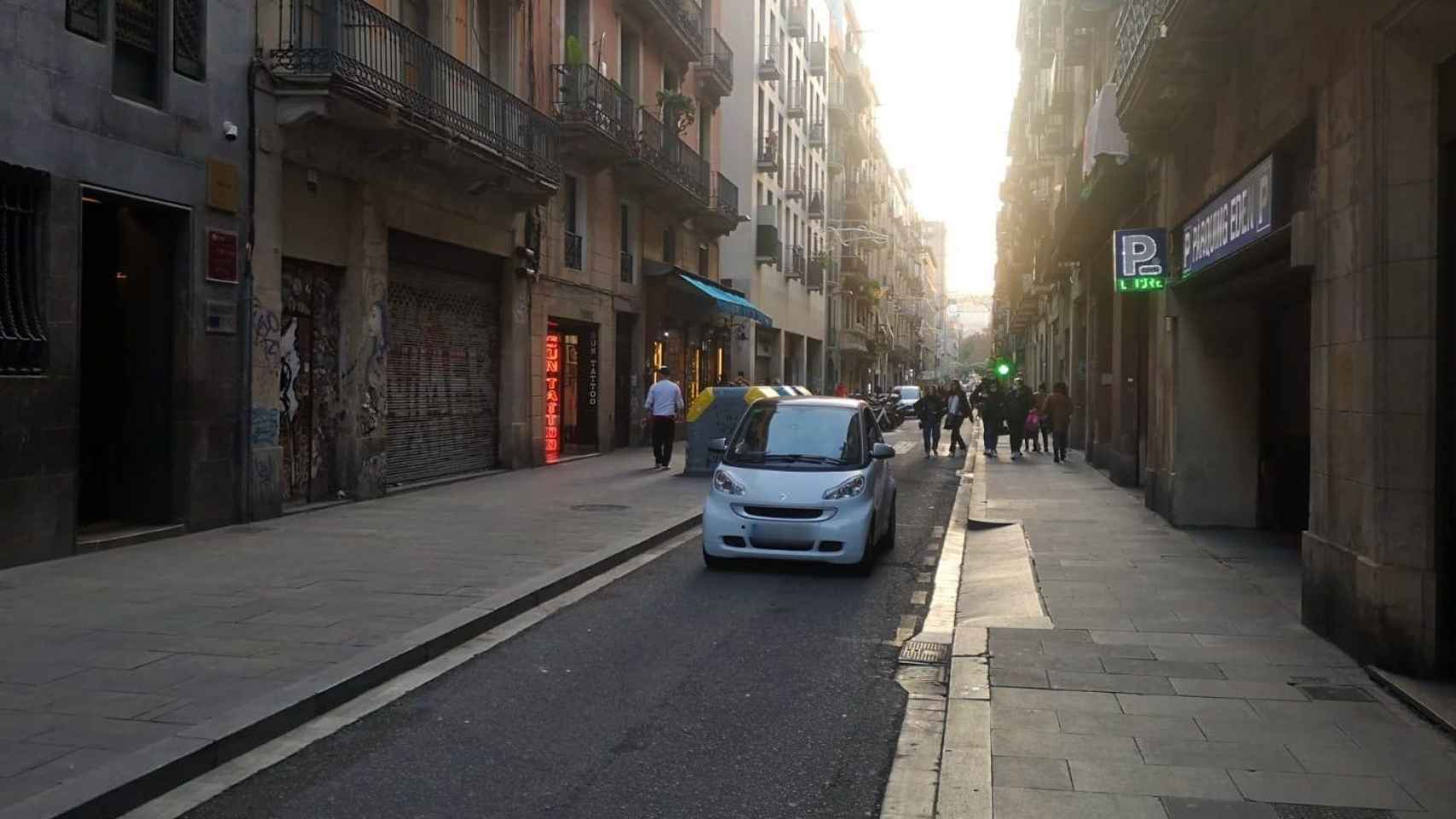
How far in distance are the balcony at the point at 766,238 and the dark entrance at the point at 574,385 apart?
16108 mm

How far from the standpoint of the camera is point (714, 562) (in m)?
10.0

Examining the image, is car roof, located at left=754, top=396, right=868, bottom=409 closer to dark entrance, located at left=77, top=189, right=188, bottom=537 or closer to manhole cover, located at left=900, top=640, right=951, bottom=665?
manhole cover, located at left=900, top=640, right=951, bottom=665

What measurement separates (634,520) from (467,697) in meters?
6.83

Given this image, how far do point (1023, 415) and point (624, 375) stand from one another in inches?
376

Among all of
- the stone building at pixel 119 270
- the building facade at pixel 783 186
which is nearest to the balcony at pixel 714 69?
the building facade at pixel 783 186

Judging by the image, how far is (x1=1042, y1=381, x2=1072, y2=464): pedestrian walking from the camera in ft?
75.0

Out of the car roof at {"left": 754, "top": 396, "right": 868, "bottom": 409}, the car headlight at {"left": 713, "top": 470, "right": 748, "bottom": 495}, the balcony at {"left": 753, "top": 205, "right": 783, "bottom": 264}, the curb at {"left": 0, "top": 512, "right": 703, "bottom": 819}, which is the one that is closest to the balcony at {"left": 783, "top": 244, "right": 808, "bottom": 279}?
the balcony at {"left": 753, "top": 205, "right": 783, "bottom": 264}

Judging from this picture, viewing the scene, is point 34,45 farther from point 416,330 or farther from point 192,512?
point 416,330

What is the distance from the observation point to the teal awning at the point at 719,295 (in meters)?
26.4

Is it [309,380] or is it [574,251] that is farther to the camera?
[574,251]

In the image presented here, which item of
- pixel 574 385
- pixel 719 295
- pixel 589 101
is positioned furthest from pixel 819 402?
pixel 719 295

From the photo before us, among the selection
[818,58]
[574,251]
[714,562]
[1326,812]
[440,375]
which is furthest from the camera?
[818,58]

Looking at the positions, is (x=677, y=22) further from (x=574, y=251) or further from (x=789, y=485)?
(x=789, y=485)

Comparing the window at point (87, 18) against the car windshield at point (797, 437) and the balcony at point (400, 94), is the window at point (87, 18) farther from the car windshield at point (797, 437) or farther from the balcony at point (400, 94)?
the car windshield at point (797, 437)
